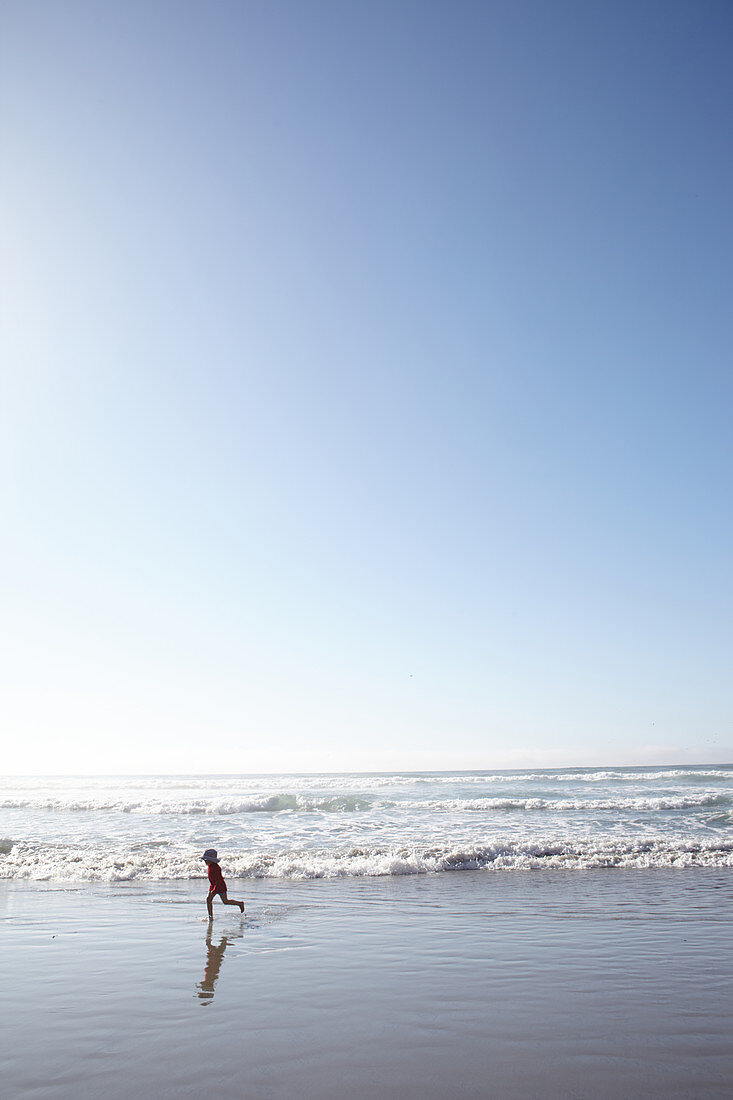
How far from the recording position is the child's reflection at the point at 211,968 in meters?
7.50

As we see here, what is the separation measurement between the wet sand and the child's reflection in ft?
0.15

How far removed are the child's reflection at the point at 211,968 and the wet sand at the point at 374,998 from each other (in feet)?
0.15

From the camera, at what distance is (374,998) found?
7.19m

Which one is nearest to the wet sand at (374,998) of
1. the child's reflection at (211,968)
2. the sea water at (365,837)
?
the child's reflection at (211,968)

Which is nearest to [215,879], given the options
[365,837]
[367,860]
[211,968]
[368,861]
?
[211,968]

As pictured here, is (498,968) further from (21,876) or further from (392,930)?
(21,876)

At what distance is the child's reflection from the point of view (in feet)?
24.6

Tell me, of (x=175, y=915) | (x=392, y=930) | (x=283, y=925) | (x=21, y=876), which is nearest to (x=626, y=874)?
(x=392, y=930)

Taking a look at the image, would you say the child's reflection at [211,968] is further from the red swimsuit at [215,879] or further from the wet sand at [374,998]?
the red swimsuit at [215,879]

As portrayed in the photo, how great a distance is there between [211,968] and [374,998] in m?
2.63

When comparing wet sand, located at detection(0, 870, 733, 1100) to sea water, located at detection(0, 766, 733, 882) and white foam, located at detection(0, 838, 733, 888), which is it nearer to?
white foam, located at detection(0, 838, 733, 888)

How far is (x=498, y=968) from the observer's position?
27.2ft

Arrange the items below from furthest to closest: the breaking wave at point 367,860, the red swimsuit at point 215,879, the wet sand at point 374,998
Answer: the breaking wave at point 367,860 < the red swimsuit at point 215,879 < the wet sand at point 374,998

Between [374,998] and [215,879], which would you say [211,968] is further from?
[215,879]
